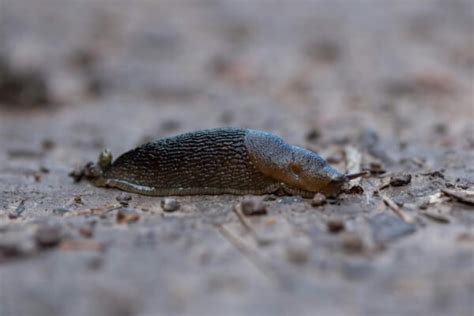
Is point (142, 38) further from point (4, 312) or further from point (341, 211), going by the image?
point (4, 312)

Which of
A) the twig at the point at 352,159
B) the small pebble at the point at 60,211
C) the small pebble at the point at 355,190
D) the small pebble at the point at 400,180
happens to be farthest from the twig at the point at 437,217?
the small pebble at the point at 60,211

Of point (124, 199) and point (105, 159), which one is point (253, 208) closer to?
point (124, 199)

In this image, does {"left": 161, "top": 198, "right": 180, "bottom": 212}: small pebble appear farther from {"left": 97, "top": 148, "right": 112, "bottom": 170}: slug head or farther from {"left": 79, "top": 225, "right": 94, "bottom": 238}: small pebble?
{"left": 97, "top": 148, "right": 112, "bottom": 170}: slug head

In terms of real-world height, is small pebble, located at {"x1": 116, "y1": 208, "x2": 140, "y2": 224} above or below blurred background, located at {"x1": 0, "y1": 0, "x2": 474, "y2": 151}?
below

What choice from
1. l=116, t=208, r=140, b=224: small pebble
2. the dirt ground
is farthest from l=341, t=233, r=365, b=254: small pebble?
l=116, t=208, r=140, b=224: small pebble

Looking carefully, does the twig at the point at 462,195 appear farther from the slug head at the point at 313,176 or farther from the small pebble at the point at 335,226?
the small pebble at the point at 335,226

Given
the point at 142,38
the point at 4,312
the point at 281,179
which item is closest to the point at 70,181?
the point at 281,179

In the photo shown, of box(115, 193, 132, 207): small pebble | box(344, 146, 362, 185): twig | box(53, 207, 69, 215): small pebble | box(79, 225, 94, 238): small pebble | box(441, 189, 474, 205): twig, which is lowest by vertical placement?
box(53, 207, 69, 215): small pebble
